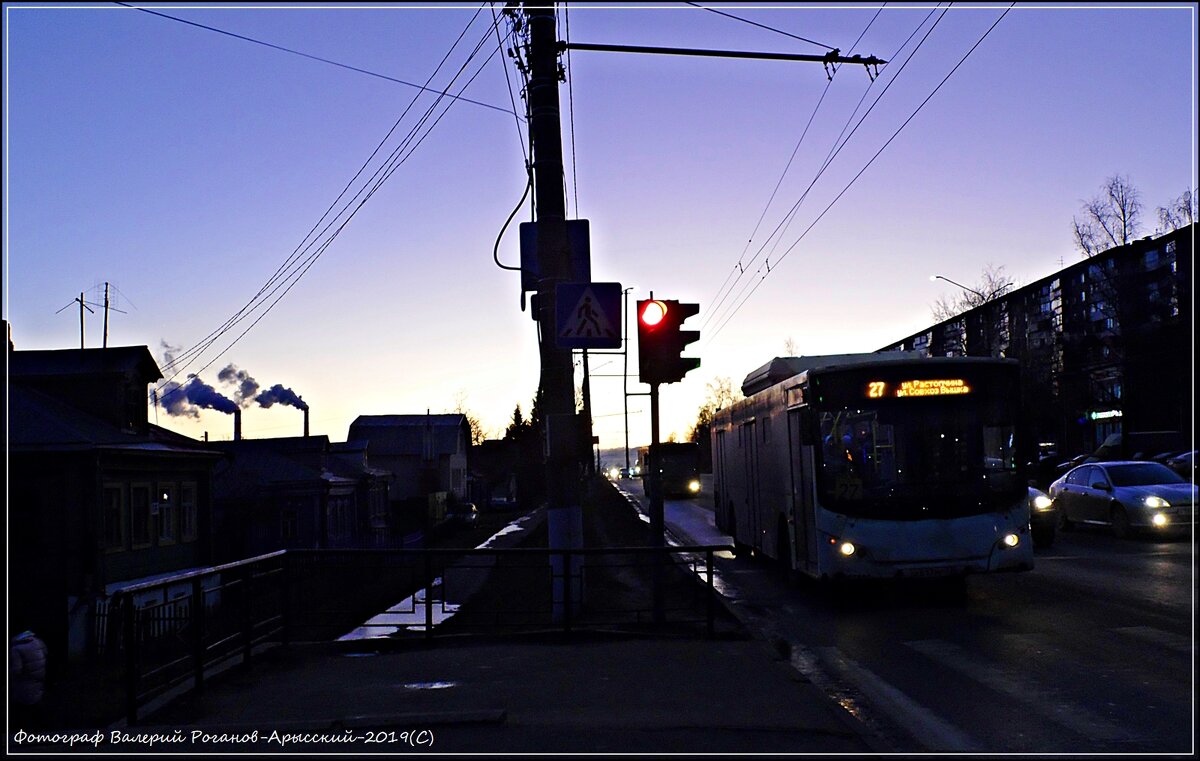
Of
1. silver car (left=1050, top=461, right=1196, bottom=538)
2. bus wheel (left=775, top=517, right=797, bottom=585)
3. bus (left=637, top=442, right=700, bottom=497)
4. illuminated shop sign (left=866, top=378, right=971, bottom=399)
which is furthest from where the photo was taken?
bus (left=637, top=442, right=700, bottom=497)

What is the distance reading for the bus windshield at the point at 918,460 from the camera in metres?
13.1

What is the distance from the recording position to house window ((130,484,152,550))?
28.2m

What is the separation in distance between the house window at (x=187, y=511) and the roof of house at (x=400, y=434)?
139ft

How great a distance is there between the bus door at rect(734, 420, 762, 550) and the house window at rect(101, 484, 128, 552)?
620 inches

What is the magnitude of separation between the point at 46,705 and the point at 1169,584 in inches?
619

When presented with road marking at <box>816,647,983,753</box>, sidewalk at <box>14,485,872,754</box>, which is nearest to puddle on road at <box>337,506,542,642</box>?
sidewalk at <box>14,485,872,754</box>

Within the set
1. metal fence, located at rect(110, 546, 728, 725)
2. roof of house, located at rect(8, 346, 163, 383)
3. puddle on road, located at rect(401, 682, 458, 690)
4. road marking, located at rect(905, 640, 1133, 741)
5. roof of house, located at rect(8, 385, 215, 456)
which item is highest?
roof of house, located at rect(8, 346, 163, 383)

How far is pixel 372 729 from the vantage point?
255 inches

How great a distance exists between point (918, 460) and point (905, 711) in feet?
19.3

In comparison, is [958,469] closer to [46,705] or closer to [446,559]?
[446,559]

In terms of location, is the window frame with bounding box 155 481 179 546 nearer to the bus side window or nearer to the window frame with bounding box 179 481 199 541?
the window frame with bounding box 179 481 199 541

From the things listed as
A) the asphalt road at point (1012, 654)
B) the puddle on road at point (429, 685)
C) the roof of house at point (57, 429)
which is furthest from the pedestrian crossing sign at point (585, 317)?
the roof of house at point (57, 429)

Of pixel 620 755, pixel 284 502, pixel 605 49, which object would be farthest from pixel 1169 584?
pixel 284 502

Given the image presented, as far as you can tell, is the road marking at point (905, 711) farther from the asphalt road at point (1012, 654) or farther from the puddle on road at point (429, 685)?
the puddle on road at point (429, 685)
